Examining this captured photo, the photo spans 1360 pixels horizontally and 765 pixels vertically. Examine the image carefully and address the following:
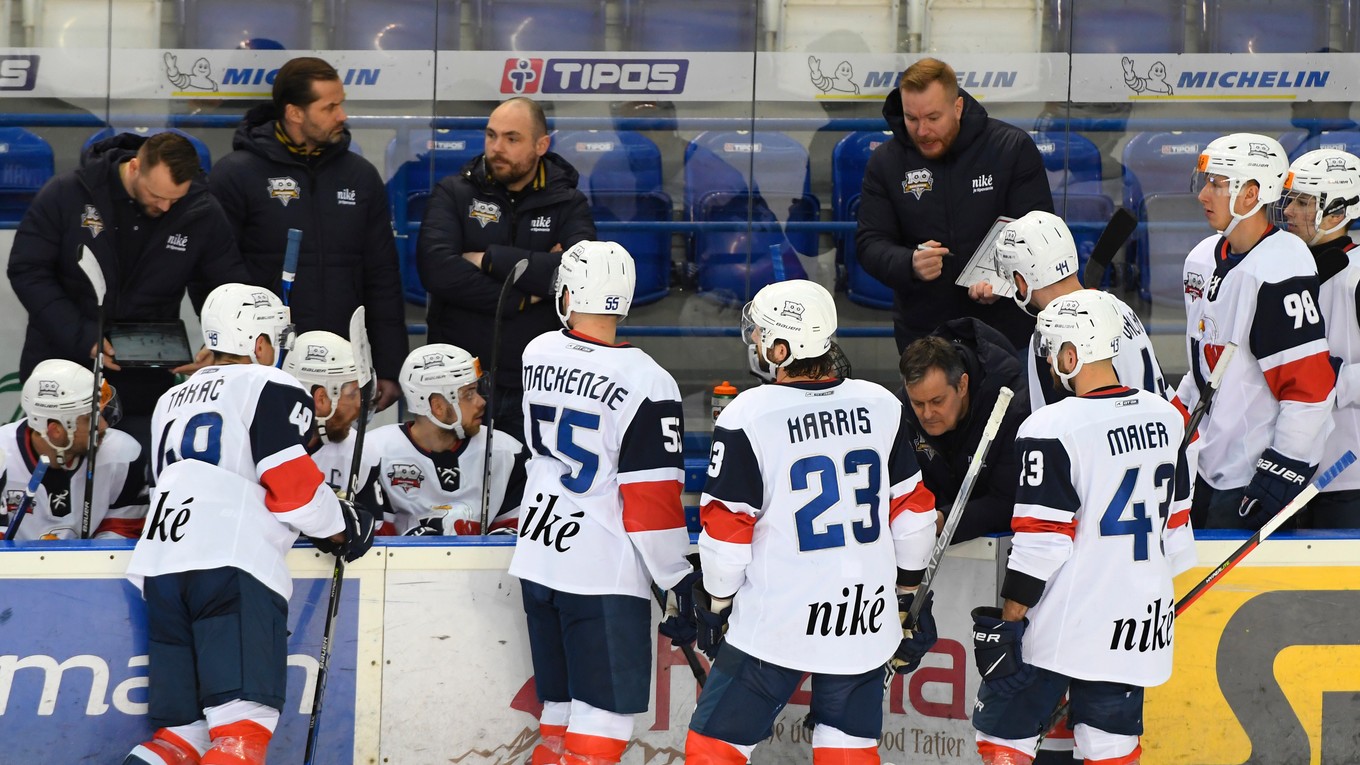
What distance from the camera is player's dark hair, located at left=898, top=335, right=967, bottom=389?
366cm

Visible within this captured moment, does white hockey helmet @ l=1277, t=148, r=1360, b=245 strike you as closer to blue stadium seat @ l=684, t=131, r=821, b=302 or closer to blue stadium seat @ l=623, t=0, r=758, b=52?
blue stadium seat @ l=684, t=131, r=821, b=302

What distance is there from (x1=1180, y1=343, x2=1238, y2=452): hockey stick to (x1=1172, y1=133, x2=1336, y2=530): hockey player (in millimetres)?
68

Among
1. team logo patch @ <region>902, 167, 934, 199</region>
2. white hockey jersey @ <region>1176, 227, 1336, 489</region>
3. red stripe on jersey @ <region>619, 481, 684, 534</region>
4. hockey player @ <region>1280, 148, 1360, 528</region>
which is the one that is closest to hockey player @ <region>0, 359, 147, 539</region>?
red stripe on jersey @ <region>619, 481, 684, 534</region>

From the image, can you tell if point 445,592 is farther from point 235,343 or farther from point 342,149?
point 342,149

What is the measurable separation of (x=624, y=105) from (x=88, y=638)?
9.84 ft

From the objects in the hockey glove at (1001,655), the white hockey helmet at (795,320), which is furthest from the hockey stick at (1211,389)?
the white hockey helmet at (795,320)

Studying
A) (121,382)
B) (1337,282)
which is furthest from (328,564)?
(1337,282)

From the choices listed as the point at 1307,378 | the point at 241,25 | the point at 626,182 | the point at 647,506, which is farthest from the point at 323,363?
the point at 1307,378

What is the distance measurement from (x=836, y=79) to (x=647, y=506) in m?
2.87

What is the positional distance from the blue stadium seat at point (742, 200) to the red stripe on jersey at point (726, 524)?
2.62 meters

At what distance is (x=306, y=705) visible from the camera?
368cm

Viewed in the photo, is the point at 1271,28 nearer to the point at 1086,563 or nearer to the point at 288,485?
the point at 1086,563

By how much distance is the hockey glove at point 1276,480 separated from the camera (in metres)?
3.76

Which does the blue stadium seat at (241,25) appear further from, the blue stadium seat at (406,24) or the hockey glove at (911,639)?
the hockey glove at (911,639)
